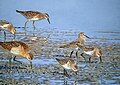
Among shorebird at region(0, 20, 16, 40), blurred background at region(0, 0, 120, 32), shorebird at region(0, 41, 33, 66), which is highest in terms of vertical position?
shorebird at region(0, 41, 33, 66)

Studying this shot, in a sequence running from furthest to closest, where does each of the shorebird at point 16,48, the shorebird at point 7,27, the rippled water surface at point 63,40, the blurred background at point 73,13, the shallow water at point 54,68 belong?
the blurred background at point 73,13
the shorebird at point 7,27
the shorebird at point 16,48
the rippled water surface at point 63,40
the shallow water at point 54,68

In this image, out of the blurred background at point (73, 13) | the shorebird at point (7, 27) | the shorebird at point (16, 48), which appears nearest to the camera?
the shorebird at point (16, 48)

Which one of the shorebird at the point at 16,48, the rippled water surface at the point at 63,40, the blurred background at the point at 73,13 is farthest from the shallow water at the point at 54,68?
the blurred background at the point at 73,13

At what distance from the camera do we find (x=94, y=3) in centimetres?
2178

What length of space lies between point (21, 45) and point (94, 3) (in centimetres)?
1382

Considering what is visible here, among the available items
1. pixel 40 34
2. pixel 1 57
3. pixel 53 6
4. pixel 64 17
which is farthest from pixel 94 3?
pixel 1 57

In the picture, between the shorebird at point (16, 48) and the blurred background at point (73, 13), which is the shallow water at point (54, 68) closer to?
the shorebird at point (16, 48)

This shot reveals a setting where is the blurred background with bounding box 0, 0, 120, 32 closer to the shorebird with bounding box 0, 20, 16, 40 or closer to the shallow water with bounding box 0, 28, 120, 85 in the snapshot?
the shorebird with bounding box 0, 20, 16, 40

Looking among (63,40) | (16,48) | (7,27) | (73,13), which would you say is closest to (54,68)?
(16,48)

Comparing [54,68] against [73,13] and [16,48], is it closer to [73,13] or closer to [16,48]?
[16,48]

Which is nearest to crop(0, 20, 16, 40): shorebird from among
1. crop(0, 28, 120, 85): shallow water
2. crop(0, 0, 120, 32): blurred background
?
crop(0, 28, 120, 85): shallow water

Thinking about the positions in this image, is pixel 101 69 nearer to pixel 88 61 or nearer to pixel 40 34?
pixel 88 61

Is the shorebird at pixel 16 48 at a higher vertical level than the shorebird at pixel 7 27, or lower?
higher

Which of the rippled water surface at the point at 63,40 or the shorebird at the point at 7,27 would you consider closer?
the rippled water surface at the point at 63,40
